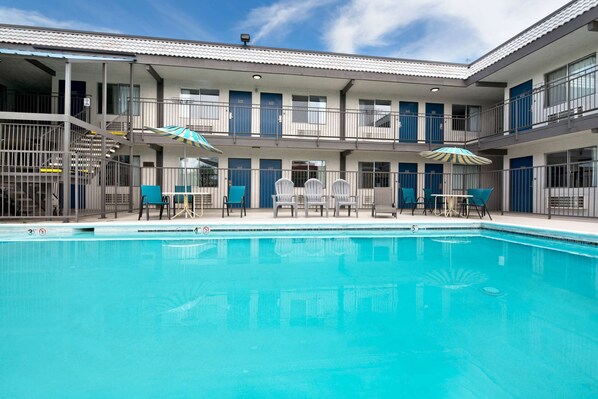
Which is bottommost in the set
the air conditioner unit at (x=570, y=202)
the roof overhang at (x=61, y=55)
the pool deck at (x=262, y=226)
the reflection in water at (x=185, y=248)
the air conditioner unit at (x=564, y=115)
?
the reflection in water at (x=185, y=248)

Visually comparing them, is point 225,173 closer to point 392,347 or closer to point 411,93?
point 411,93

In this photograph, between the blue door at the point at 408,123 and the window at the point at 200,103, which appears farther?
the blue door at the point at 408,123

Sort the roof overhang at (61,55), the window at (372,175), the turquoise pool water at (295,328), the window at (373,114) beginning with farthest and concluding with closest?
the window at (372,175) < the window at (373,114) < the roof overhang at (61,55) < the turquoise pool water at (295,328)

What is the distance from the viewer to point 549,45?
10.6 meters

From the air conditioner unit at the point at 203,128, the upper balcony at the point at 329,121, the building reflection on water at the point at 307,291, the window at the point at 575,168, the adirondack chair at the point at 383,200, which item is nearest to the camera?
the building reflection on water at the point at 307,291

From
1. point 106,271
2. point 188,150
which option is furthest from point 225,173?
point 106,271

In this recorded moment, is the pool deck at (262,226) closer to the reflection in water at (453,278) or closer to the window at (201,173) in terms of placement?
the reflection in water at (453,278)

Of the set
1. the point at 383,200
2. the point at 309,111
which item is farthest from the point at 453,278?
the point at 309,111

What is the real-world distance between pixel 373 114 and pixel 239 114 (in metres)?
6.07

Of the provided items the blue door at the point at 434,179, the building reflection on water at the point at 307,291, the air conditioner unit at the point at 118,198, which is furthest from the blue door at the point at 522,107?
the air conditioner unit at the point at 118,198

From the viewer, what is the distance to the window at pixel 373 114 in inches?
599

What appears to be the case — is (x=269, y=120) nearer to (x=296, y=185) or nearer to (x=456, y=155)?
(x=296, y=185)

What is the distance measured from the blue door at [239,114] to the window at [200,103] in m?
0.63

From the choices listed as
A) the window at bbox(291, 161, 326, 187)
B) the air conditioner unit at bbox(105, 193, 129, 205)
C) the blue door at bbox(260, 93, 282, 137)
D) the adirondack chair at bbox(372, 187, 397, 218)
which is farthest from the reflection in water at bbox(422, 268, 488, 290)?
the air conditioner unit at bbox(105, 193, 129, 205)
